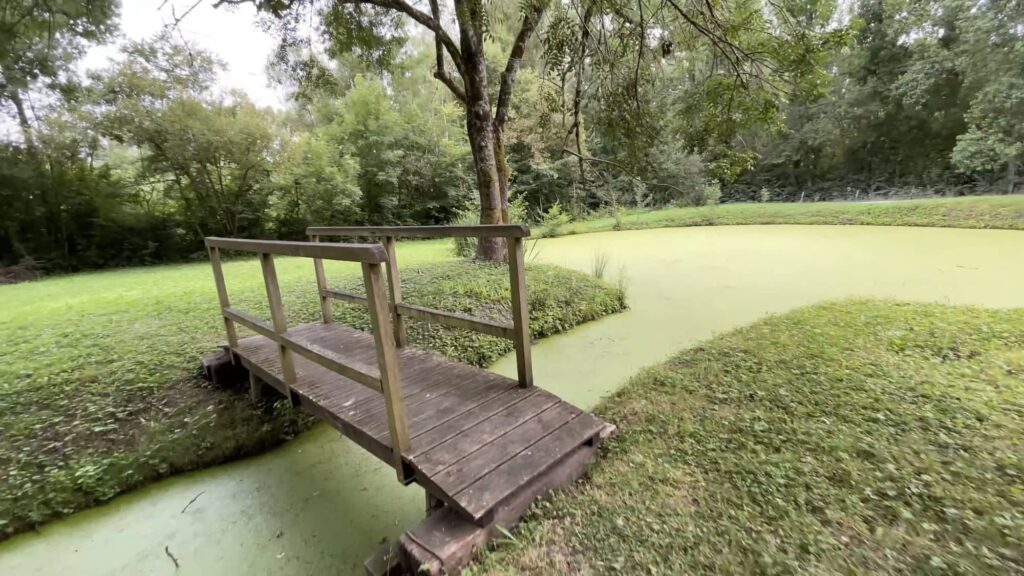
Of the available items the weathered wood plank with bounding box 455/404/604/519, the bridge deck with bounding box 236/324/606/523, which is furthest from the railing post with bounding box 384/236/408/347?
the weathered wood plank with bounding box 455/404/604/519

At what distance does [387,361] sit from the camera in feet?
4.97

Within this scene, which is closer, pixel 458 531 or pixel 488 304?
pixel 458 531

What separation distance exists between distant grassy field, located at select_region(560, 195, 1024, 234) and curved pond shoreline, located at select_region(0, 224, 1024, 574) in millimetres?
1083

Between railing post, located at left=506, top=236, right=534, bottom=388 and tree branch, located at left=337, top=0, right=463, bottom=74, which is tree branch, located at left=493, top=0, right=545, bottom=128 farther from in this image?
railing post, located at left=506, top=236, right=534, bottom=388

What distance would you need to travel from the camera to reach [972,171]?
38.2 feet

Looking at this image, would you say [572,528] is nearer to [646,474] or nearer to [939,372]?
[646,474]

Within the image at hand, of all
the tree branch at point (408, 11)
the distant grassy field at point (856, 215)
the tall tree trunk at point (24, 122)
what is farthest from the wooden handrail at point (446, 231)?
the tall tree trunk at point (24, 122)

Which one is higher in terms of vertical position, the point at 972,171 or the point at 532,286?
the point at 972,171

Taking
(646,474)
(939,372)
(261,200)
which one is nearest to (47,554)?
(646,474)

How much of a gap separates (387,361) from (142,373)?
2.53 meters

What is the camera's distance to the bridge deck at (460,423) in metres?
1.48

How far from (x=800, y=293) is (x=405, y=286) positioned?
4.25 metres

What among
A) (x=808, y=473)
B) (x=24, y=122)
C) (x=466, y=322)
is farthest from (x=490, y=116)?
(x=24, y=122)

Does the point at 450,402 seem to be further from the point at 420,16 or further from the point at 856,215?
the point at 856,215
